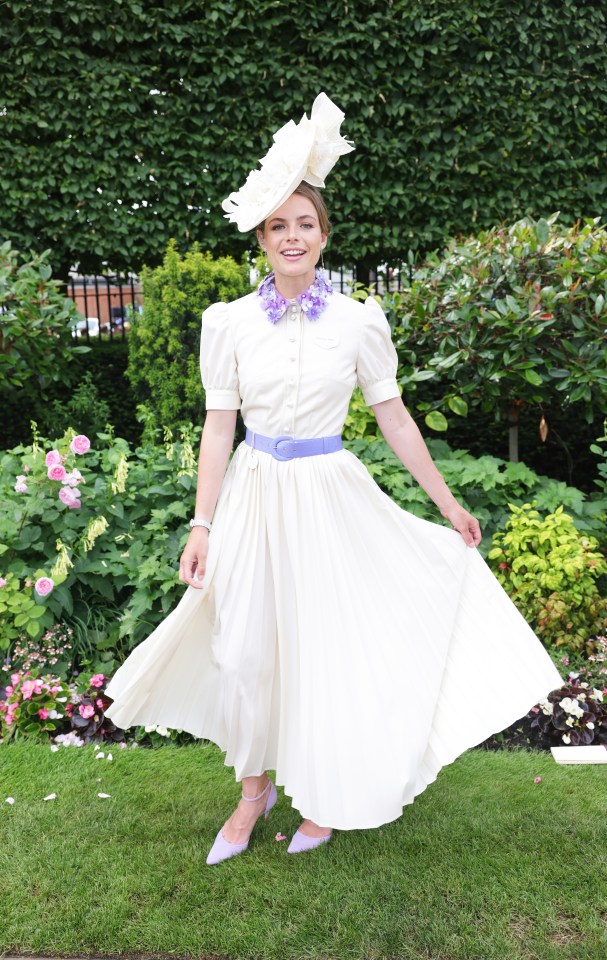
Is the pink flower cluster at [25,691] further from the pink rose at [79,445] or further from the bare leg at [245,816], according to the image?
the bare leg at [245,816]

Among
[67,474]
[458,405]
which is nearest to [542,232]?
[458,405]

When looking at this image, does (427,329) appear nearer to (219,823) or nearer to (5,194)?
(219,823)

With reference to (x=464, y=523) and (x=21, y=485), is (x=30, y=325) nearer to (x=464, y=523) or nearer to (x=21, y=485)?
(x=21, y=485)

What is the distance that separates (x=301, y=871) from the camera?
2451 mm

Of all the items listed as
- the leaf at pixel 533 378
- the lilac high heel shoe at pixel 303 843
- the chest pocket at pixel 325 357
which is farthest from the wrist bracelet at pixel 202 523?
the leaf at pixel 533 378

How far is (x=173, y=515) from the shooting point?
3.77 m

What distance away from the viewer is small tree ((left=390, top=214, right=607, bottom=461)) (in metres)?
3.99

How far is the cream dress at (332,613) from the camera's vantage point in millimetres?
2293

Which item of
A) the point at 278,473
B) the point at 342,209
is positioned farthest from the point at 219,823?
the point at 342,209

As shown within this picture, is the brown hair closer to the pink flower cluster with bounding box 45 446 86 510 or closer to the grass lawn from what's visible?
the pink flower cluster with bounding box 45 446 86 510

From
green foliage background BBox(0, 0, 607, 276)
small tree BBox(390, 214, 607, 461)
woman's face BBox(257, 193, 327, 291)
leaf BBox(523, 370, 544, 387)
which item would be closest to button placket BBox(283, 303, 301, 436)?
woman's face BBox(257, 193, 327, 291)

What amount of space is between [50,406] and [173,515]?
269 centimetres

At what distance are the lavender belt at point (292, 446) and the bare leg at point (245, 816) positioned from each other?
1000 mm

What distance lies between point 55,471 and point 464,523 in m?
1.85
